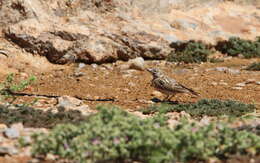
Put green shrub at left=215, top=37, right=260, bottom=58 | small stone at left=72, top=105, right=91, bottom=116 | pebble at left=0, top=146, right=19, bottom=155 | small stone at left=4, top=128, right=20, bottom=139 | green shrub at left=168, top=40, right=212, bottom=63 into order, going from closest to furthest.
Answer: pebble at left=0, top=146, right=19, bottom=155
small stone at left=4, top=128, right=20, bottom=139
small stone at left=72, top=105, right=91, bottom=116
green shrub at left=168, top=40, right=212, bottom=63
green shrub at left=215, top=37, right=260, bottom=58

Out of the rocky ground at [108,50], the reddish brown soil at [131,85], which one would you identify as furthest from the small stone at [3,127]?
the rocky ground at [108,50]

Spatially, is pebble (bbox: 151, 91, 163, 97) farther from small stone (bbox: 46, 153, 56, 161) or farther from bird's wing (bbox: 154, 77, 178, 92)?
small stone (bbox: 46, 153, 56, 161)

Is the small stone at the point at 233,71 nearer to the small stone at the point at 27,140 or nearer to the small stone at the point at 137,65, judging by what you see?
the small stone at the point at 137,65

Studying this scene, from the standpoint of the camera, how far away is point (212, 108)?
275 inches

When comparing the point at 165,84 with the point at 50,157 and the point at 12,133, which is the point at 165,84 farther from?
the point at 50,157

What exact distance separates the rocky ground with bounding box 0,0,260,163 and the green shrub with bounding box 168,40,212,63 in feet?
0.65

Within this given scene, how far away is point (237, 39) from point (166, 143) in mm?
9365

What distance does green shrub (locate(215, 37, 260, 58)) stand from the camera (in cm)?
1270

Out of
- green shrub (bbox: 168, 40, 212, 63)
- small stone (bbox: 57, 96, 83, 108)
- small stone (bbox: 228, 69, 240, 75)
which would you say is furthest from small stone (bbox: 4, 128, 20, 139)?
green shrub (bbox: 168, 40, 212, 63)

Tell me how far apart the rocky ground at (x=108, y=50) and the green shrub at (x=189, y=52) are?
0.65 feet

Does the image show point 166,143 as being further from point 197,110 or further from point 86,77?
point 86,77

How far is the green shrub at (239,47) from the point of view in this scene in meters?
12.7

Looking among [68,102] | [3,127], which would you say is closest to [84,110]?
[68,102]

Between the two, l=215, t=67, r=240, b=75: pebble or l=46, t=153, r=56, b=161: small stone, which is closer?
l=46, t=153, r=56, b=161: small stone
